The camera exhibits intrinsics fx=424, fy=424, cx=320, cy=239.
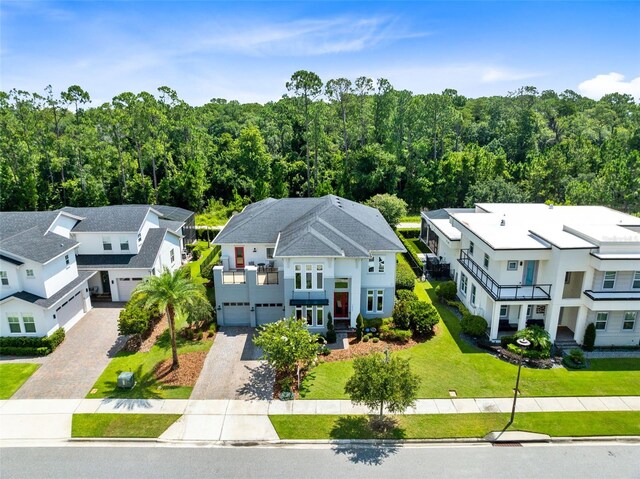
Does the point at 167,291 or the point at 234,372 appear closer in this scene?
the point at 167,291

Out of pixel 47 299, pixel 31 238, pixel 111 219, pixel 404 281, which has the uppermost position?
pixel 111 219

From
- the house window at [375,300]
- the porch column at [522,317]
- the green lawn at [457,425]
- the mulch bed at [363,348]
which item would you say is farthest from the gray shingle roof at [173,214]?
the porch column at [522,317]

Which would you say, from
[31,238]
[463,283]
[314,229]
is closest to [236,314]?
[314,229]

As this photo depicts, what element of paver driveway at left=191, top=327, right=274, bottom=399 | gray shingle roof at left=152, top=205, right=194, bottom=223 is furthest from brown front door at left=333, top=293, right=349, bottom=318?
gray shingle roof at left=152, top=205, right=194, bottom=223

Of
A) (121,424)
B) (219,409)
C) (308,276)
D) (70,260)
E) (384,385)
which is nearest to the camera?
(384,385)

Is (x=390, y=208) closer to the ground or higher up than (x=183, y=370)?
higher up

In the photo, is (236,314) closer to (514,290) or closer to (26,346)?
(26,346)
